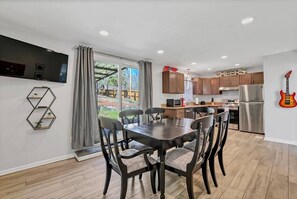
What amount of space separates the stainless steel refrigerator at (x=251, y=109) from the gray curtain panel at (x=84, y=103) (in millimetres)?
4796

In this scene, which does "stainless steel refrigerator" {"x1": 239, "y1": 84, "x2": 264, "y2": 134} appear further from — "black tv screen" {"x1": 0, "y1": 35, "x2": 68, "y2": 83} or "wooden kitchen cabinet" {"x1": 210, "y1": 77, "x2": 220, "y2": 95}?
"black tv screen" {"x1": 0, "y1": 35, "x2": 68, "y2": 83}

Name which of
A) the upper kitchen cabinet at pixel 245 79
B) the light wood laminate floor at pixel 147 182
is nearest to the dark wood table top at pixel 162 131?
the light wood laminate floor at pixel 147 182

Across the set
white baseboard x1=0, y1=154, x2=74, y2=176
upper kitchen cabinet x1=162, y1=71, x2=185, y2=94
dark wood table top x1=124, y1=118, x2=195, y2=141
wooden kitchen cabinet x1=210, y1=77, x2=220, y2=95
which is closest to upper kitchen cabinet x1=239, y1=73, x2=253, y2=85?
wooden kitchen cabinet x1=210, y1=77, x2=220, y2=95

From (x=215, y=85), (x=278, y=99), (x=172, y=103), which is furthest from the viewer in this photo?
(x=215, y=85)

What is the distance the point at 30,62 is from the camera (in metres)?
2.43

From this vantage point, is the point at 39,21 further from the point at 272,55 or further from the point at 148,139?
the point at 272,55

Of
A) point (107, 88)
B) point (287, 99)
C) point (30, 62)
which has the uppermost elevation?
point (30, 62)

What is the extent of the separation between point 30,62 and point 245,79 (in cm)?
627

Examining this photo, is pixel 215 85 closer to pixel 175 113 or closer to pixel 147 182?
pixel 175 113

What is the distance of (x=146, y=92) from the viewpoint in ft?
13.8

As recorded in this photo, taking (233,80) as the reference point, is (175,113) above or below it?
below

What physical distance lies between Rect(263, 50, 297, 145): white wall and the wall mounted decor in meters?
5.36

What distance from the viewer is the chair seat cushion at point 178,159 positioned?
162cm

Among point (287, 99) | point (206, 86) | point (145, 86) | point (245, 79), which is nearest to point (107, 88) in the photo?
point (145, 86)
